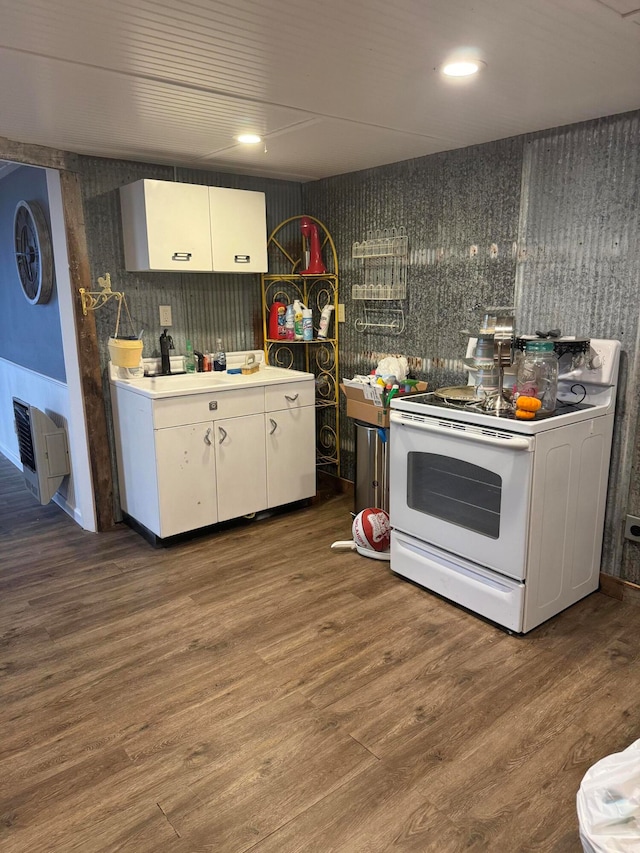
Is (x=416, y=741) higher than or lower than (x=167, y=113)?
lower

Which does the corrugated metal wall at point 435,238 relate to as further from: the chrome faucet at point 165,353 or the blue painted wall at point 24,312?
the blue painted wall at point 24,312

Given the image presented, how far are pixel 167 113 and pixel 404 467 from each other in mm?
1889

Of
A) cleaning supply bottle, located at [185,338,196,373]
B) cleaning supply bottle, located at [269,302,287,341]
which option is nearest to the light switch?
cleaning supply bottle, located at [185,338,196,373]

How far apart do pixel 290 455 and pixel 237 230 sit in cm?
142

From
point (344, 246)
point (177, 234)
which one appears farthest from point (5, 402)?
point (344, 246)

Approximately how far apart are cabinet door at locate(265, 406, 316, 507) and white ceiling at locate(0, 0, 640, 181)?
1.55 meters

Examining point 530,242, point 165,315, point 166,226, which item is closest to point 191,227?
point 166,226

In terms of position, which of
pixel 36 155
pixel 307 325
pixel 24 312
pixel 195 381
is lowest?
pixel 195 381

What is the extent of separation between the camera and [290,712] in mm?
2133

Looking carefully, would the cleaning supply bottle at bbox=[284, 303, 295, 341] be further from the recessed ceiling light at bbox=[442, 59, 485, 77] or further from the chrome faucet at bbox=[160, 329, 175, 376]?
the recessed ceiling light at bbox=[442, 59, 485, 77]

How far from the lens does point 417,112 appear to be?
2549 millimetres

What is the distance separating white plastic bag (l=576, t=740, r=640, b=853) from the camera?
49.7 inches

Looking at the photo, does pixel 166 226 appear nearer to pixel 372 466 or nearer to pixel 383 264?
pixel 383 264

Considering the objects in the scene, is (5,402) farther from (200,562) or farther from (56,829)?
(56,829)
